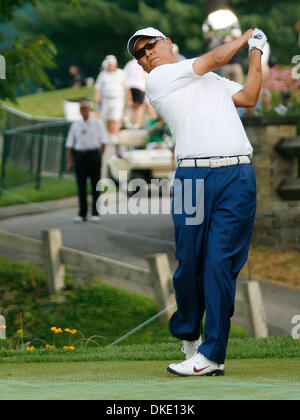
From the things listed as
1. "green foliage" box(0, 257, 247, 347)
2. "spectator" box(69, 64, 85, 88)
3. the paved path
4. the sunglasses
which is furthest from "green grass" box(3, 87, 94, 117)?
the sunglasses

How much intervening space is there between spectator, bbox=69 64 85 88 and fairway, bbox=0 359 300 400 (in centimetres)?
2428

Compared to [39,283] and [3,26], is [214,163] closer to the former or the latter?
[39,283]

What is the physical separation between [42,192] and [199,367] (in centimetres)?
1160

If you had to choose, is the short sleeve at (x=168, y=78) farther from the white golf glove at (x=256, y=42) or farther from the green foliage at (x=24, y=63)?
the green foliage at (x=24, y=63)

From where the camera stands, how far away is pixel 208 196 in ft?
16.8

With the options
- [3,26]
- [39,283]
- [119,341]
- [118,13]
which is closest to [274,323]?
[119,341]

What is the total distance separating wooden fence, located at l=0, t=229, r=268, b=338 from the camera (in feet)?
30.3

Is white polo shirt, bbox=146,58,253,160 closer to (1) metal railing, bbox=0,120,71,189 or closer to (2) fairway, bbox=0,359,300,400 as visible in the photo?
(2) fairway, bbox=0,359,300,400

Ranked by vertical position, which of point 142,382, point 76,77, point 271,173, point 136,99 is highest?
point 76,77

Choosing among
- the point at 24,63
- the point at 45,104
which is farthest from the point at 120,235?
the point at 45,104

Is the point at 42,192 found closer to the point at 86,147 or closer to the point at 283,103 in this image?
the point at 86,147

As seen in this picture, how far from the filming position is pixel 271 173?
1251 centimetres

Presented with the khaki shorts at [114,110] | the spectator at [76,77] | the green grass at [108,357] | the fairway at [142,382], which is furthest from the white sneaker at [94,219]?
the spectator at [76,77]
